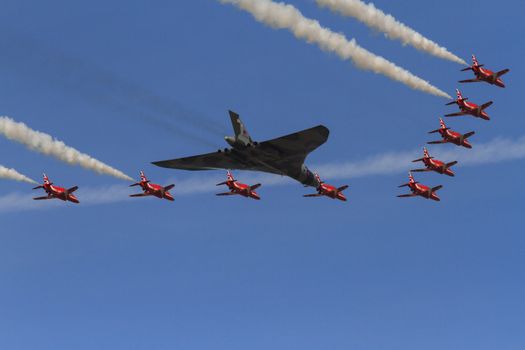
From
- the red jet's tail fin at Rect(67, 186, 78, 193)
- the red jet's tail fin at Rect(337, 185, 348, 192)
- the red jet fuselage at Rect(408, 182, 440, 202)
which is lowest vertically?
the red jet's tail fin at Rect(67, 186, 78, 193)

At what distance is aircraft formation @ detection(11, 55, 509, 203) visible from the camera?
198 feet

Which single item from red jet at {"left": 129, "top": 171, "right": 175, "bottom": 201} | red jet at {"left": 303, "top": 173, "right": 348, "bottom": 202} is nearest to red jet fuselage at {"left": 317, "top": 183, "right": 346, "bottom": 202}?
red jet at {"left": 303, "top": 173, "right": 348, "bottom": 202}

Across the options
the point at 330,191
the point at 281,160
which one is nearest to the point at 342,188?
the point at 330,191

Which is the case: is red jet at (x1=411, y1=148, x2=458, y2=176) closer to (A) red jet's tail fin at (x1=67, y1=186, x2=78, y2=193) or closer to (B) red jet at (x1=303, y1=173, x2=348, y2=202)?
(B) red jet at (x1=303, y1=173, x2=348, y2=202)

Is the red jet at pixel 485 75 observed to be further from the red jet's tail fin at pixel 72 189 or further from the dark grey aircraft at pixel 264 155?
the red jet's tail fin at pixel 72 189

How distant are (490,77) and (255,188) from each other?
24.4 m

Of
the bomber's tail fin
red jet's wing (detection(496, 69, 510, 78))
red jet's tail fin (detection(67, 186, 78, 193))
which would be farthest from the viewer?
red jet's wing (detection(496, 69, 510, 78))

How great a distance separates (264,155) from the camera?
6253 cm

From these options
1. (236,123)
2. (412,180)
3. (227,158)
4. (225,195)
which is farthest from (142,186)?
(412,180)

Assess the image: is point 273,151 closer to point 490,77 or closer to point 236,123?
point 236,123

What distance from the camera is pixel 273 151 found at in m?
62.0

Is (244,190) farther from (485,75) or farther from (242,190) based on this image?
(485,75)

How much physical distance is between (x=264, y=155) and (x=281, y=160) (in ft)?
6.39

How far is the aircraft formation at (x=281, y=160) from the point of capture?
198ft
